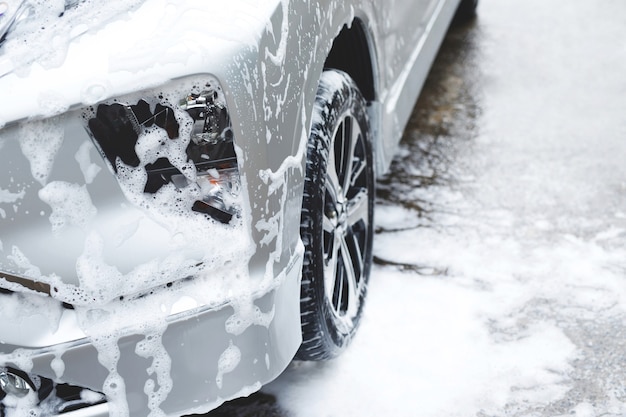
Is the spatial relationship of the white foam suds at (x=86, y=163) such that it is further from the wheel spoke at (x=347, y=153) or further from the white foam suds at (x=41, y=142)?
the wheel spoke at (x=347, y=153)

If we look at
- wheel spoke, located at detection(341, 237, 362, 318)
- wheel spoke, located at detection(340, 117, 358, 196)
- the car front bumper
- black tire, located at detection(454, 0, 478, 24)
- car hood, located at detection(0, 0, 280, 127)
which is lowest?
black tire, located at detection(454, 0, 478, 24)

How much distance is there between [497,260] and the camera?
2807 mm

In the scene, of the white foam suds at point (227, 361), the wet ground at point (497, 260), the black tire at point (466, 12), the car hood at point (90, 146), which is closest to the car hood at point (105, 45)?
the car hood at point (90, 146)

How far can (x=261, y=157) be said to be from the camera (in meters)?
1.58

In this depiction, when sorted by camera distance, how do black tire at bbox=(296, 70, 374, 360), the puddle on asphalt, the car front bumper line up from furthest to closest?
the puddle on asphalt, black tire at bbox=(296, 70, 374, 360), the car front bumper

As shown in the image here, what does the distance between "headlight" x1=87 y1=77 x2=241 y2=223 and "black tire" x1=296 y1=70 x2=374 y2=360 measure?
34 centimetres

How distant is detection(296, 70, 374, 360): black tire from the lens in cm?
190

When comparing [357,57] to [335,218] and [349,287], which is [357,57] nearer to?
[335,218]

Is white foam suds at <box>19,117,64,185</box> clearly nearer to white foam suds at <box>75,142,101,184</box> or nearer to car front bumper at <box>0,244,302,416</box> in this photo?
white foam suds at <box>75,142,101,184</box>

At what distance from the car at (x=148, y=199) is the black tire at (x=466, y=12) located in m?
3.84

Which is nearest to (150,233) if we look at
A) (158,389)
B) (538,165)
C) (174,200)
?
(174,200)

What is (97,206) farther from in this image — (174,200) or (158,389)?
(158,389)

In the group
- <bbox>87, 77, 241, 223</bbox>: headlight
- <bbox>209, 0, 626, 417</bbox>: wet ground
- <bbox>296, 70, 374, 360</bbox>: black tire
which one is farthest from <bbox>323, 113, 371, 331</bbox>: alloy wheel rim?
<bbox>87, 77, 241, 223</bbox>: headlight

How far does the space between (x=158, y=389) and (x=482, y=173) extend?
2.12 metres
